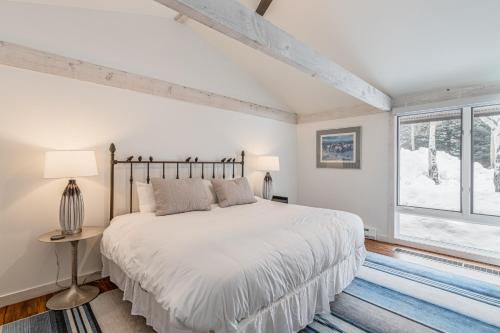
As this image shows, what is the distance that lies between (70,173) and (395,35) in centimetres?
354

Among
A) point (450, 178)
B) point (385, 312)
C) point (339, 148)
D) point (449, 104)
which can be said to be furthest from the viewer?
point (339, 148)

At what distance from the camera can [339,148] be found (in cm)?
446

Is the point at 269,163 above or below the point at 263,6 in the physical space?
below

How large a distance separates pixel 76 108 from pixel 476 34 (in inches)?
161

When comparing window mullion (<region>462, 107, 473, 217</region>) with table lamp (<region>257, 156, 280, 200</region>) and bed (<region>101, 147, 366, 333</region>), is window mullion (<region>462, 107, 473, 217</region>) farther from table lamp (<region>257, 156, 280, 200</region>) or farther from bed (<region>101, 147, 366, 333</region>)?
table lamp (<region>257, 156, 280, 200</region>)

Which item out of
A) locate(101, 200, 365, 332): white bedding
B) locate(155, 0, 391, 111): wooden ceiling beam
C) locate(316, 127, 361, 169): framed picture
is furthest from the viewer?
locate(316, 127, 361, 169): framed picture

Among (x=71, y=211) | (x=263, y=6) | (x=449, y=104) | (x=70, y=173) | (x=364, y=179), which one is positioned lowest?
(x=71, y=211)

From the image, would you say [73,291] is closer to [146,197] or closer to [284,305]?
[146,197]

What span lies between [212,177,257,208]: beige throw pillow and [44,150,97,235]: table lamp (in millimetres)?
Result: 1378

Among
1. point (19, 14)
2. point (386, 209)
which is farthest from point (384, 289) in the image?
point (19, 14)

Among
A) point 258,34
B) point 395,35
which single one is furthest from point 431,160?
point 258,34

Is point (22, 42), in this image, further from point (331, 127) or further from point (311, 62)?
point (331, 127)

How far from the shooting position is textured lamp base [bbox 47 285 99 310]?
7.00ft

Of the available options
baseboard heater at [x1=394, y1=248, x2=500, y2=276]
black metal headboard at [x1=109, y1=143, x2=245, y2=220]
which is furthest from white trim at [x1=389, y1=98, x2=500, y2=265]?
black metal headboard at [x1=109, y1=143, x2=245, y2=220]
